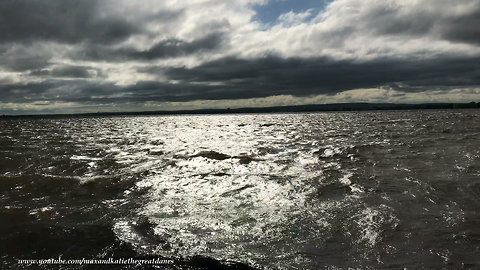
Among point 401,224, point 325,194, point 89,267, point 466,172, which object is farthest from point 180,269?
point 466,172

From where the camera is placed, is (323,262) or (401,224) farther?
(401,224)

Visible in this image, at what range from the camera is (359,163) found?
15836 millimetres

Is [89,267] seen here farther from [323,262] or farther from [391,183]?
[391,183]

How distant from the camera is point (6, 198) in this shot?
10383 mm

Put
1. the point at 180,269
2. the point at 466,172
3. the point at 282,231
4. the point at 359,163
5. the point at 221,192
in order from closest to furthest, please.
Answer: the point at 180,269 → the point at 282,231 → the point at 221,192 → the point at 466,172 → the point at 359,163

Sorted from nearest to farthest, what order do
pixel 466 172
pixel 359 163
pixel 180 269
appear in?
pixel 180 269 → pixel 466 172 → pixel 359 163

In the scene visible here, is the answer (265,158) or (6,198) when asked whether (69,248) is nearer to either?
(6,198)

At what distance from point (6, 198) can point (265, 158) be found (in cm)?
1207

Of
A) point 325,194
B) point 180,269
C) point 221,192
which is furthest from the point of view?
point 221,192

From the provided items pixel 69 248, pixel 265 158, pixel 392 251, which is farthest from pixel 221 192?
pixel 265 158

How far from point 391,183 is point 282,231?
6.01m

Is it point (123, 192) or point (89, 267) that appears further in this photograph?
point (123, 192)

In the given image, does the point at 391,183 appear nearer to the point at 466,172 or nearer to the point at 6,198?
the point at 466,172

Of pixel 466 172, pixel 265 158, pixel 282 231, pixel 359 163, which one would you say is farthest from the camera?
pixel 265 158
